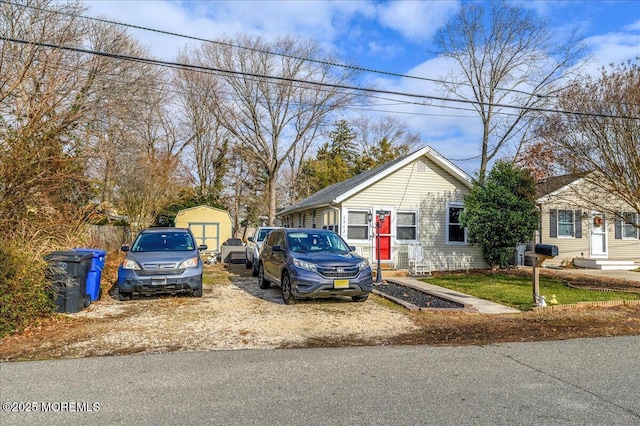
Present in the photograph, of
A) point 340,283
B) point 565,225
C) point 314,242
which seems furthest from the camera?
point 565,225

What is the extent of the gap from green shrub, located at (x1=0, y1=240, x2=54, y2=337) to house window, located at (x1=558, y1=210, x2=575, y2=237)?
20334 mm

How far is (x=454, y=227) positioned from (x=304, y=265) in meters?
10.5

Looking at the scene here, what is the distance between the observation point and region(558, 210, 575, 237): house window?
65.5ft

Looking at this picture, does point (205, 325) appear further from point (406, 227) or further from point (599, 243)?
point (599, 243)

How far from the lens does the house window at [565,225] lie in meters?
20.0

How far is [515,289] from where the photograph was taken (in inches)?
469

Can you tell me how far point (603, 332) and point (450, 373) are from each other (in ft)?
13.1

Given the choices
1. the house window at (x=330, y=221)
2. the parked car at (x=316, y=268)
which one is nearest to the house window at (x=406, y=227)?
the house window at (x=330, y=221)

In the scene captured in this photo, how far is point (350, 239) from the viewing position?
1662 centimetres

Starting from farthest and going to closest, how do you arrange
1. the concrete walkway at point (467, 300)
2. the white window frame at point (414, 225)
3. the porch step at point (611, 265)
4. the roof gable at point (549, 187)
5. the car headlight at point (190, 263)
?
the porch step at point (611, 265) → the white window frame at point (414, 225) → the roof gable at point (549, 187) → the car headlight at point (190, 263) → the concrete walkway at point (467, 300)

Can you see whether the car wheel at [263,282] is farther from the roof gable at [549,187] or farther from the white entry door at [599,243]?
the white entry door at [599,243]

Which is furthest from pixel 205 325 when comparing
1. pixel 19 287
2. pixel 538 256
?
pixel 538 256

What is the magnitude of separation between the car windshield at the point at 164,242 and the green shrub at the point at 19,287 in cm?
310

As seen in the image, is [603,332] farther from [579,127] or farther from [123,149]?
[123,149]
